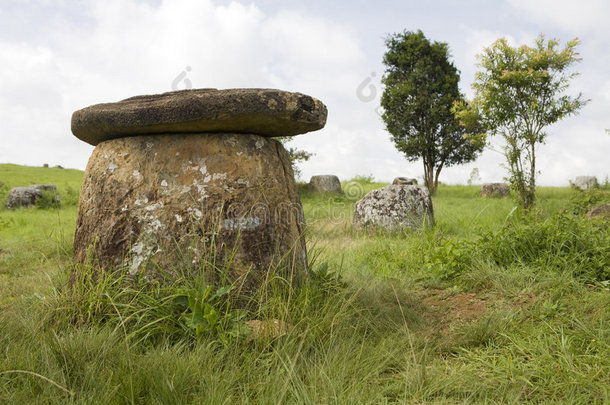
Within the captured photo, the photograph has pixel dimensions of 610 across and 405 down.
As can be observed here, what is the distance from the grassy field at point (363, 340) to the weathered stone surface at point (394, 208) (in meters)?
3.02

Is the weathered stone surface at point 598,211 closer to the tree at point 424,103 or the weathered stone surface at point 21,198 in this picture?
the tree at point 424,103

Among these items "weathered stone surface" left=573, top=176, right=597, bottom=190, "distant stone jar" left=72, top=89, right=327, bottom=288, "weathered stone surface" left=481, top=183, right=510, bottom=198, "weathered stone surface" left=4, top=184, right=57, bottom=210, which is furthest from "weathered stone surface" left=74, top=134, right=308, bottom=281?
"weathered stone surface" left=573, top=176, right=597, bottom=190

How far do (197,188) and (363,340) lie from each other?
142 cm

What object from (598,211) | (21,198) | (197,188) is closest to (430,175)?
(598,211)

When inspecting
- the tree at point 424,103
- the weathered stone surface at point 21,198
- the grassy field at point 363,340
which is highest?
the tree at point 424,103

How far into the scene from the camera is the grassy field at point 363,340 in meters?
2.15

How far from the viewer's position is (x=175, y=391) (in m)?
2.06

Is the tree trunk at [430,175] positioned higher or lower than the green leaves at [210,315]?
higher

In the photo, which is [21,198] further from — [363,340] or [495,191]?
[495,191]

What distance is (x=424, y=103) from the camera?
17.8 metres

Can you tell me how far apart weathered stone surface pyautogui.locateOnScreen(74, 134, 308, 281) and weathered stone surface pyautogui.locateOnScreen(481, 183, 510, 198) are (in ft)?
48.8

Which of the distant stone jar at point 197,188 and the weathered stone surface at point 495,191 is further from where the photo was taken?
the weathered stone surface at point 495,191

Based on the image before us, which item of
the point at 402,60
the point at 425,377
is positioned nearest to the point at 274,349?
the point at 425,377

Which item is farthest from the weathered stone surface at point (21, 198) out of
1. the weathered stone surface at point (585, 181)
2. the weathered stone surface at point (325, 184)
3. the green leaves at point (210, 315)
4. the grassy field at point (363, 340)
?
the weathered stone surface at point (585, 181)
